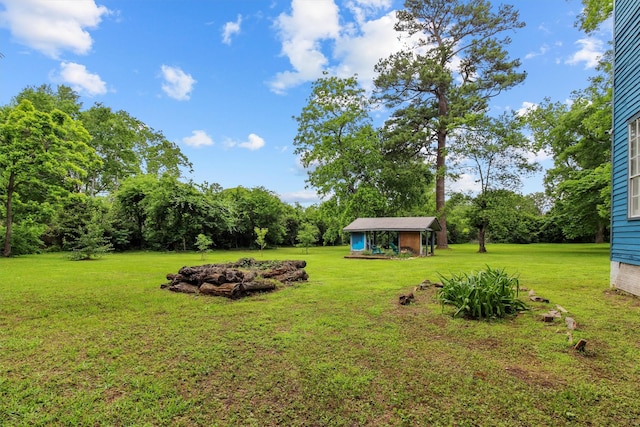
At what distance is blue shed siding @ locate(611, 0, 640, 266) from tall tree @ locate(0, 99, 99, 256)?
2079cm

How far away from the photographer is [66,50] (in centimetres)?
1466

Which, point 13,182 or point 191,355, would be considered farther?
point 13,182

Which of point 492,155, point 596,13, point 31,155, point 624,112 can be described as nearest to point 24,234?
point 31,155

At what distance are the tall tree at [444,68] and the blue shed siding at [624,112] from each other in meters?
15.0

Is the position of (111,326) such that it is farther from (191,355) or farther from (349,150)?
(349,150)

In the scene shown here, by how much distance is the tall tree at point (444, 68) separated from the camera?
22141 millimetres

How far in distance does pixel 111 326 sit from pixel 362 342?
11.2 feet

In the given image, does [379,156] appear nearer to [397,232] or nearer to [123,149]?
[397,232]

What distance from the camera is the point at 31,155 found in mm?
15477

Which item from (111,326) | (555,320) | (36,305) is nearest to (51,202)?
(36,305)

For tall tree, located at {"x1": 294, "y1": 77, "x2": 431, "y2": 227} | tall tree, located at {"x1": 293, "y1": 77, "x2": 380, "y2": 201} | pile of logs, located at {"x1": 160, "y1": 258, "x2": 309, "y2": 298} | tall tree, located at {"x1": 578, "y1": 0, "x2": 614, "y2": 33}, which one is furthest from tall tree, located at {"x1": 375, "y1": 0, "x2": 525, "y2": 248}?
pile of logs, located at {"x1": 160, "y1": 258, "x2": 309, "y2": 298}

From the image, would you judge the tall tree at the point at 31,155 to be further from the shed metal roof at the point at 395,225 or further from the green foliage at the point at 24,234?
the shed metal roof at the point at 395,225

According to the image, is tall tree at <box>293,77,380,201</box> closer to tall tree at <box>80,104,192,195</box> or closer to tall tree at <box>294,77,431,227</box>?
tall tree at <box>294,77,431,227</box>

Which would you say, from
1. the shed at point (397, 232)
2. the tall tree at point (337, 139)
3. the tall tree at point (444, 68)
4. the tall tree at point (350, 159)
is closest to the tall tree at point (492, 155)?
the tall tree at point (444, 68)
